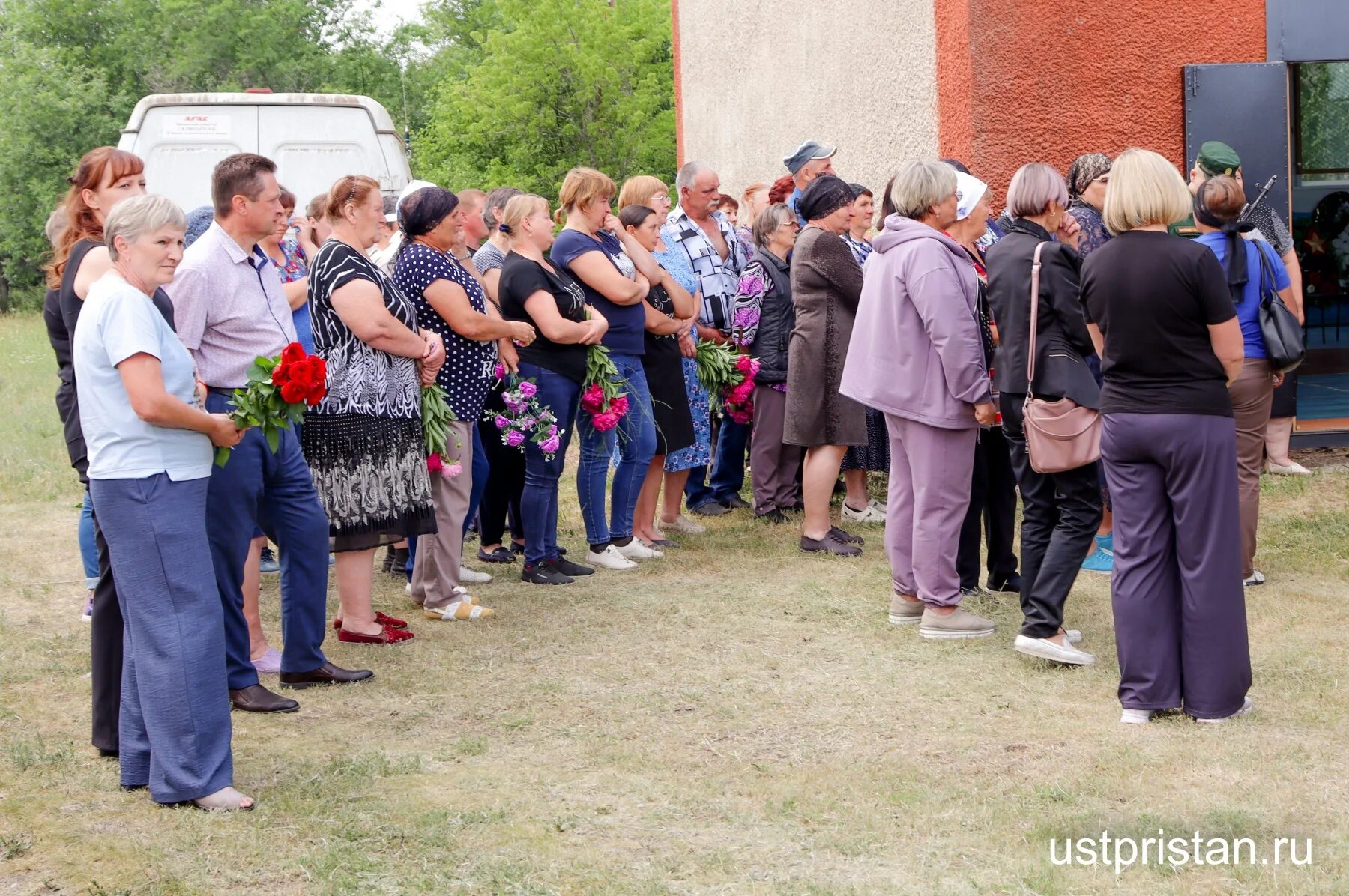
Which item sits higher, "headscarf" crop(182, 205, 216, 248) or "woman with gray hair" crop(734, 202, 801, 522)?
"headscarf" crop(182, 205, 216, 248)

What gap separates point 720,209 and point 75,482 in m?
5.54

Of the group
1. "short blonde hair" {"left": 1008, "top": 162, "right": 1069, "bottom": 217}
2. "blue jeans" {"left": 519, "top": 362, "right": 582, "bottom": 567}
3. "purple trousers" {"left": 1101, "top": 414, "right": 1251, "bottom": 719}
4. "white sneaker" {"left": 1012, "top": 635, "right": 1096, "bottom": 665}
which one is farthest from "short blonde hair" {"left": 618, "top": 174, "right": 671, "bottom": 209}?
"purple trousers" {"left": 1101, "top": 414, "right": 1251, "bottom": 719}

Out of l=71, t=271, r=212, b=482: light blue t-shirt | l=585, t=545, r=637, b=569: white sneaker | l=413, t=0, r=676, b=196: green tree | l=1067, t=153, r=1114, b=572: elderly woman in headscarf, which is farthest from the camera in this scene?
l=413, t=0, r=676, b=196: green tree

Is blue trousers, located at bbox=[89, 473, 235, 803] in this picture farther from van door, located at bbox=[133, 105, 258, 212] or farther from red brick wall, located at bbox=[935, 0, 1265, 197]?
van door, located at bbox=[133, 105, 258, 212]

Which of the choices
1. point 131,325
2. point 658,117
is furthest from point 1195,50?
point 658,117

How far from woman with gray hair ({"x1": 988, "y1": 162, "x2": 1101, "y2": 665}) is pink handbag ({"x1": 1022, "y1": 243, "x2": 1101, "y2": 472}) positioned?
2 cm

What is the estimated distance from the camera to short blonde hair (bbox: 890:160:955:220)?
6.20 meters

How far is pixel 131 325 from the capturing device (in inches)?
162

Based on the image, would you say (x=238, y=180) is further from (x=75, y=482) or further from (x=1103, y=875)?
(x=75, y=482)

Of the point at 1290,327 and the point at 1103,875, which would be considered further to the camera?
the point at 1290,327

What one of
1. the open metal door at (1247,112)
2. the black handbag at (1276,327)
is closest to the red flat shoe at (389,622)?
the black handbag at (1276,327)

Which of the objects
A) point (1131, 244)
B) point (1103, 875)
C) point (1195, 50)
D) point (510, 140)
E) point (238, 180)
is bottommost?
point (1103, 875)

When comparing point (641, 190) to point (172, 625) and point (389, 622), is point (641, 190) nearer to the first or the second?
point (389, 622)

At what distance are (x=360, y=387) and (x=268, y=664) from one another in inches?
48.7
